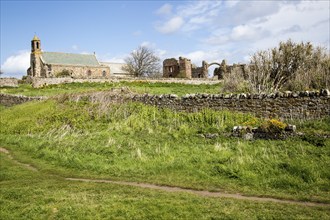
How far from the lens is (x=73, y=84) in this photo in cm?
4016

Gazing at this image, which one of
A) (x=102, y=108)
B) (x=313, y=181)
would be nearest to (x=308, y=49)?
(x=102, y=108)

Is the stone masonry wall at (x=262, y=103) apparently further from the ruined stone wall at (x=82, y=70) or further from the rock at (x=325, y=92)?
the ruined stone wall at (x=82, y=70)

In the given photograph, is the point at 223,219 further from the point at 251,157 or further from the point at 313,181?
the point at 251,157

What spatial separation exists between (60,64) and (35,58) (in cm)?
580

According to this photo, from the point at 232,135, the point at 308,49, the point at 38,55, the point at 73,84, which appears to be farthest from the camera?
the point at 38,55

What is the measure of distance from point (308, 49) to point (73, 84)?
2646 cm

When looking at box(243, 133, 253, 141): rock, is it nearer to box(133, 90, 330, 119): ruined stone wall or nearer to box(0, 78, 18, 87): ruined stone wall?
box(133, 90, 330, 119): ruined stone wall

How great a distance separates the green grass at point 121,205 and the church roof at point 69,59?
67.3m

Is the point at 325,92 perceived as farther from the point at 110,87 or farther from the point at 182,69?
the point at 182,69

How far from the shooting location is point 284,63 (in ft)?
74.1

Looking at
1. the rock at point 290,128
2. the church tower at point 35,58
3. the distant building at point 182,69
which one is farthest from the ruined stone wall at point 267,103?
the church tower at point 35,58

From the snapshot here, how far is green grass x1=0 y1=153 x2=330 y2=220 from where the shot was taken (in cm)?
718

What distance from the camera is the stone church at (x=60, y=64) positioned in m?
71.3

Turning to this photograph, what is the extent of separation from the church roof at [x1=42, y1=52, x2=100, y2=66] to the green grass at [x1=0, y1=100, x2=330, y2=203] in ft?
182
